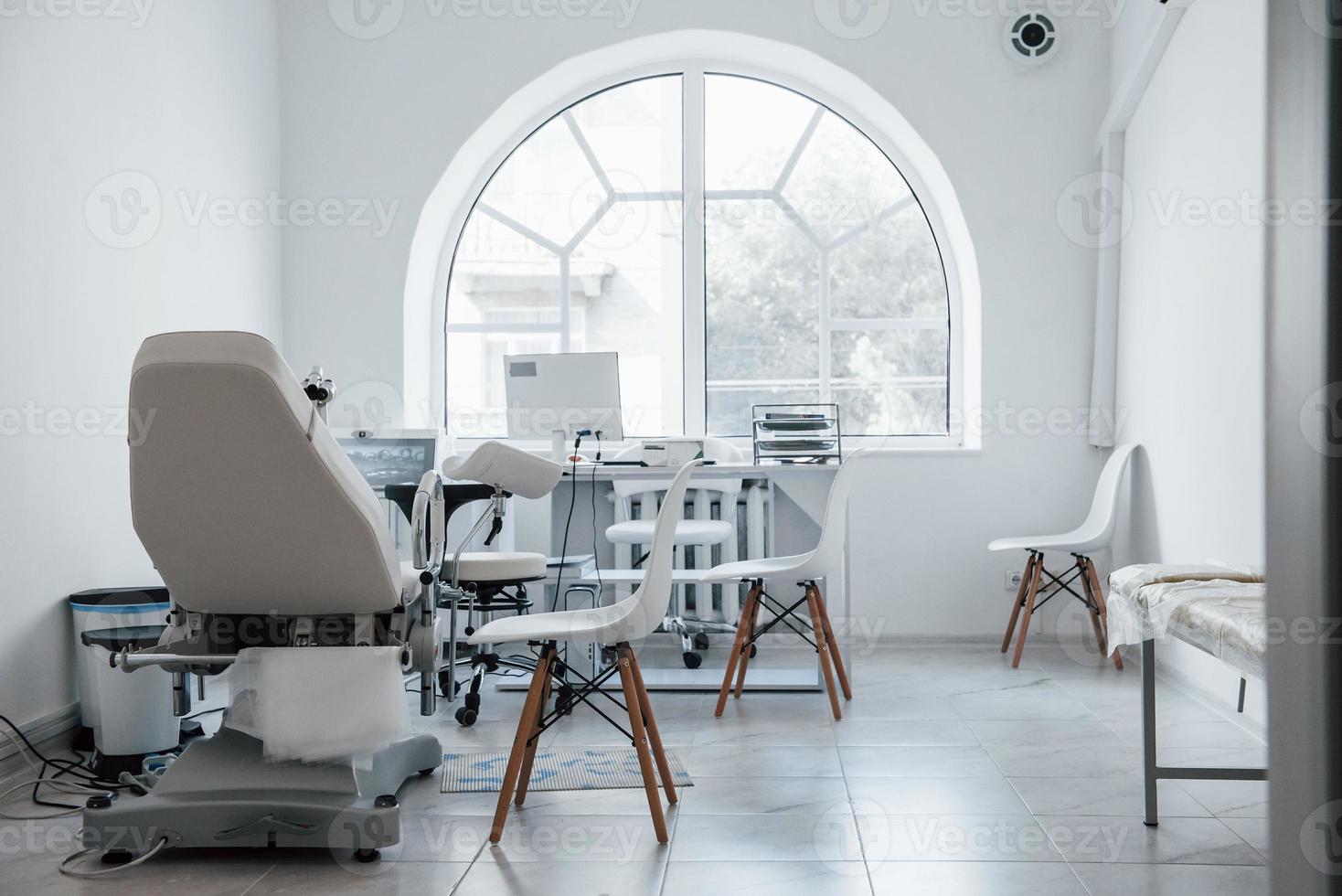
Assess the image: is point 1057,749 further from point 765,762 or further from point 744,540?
point 744,540

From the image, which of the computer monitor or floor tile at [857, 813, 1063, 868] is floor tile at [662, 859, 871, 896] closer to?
floor tile at [857, 813, 1063, 868]

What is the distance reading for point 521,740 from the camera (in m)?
2.34

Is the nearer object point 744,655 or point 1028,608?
point 744,655

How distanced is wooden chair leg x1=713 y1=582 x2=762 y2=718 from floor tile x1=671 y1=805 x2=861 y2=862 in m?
0.99

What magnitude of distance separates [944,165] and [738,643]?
101 inches

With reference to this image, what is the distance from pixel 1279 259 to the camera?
54cm

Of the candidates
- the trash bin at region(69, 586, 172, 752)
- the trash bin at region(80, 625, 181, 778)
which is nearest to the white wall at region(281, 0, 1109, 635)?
the trash bin at region(69, 586, 172, 752)

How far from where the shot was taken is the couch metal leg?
239 centimetres

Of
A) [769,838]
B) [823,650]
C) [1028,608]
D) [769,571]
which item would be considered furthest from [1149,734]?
[1028,608]

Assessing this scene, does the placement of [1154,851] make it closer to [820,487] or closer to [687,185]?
[820,487]

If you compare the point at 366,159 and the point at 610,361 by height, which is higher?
the point at 366,159

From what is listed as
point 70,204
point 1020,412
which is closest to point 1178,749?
point 1020,412

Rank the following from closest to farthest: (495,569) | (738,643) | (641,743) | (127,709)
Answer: (641,743)
(127,709)
(495,569)
(738,643)

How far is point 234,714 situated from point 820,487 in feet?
10.5
